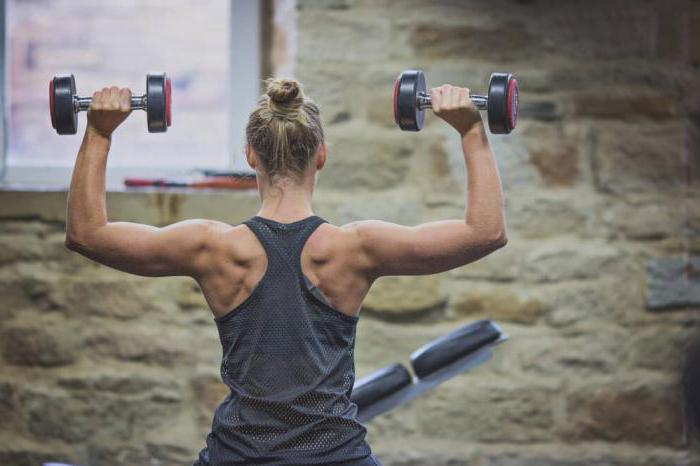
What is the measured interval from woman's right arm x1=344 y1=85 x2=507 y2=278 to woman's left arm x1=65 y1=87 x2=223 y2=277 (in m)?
0.38

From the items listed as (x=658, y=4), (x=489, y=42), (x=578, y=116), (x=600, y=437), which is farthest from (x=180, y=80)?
(x=600, y=437)

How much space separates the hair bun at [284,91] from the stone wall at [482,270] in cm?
136

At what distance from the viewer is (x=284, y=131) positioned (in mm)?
2125

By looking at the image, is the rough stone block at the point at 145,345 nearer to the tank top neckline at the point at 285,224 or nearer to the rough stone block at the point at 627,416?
the rough stone block at the point at 627,416

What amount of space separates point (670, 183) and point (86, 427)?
7.33 feet

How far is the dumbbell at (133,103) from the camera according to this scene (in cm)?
205

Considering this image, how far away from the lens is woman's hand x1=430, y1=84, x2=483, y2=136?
2035 millimetres

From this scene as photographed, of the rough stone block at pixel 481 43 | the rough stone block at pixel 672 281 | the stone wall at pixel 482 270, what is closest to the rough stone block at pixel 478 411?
the stone wall at pixel 482 270

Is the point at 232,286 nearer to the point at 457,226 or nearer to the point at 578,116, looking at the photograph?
the point at 457,226

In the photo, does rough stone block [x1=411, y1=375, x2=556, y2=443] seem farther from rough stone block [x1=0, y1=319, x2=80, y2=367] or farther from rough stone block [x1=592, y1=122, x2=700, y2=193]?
rough stone block [x1=0, y1=319, x2=80, y2=367]

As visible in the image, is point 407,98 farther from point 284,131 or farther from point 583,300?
point 583,300

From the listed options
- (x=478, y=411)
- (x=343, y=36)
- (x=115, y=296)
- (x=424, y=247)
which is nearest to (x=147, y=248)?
(x=424, y=247)

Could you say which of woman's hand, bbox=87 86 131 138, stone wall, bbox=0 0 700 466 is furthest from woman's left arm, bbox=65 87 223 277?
stone wall, bbox=0 0 700 466

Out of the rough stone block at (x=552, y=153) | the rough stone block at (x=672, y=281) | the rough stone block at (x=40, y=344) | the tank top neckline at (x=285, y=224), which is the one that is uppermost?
the rough stone block at (x=552, y=153)
